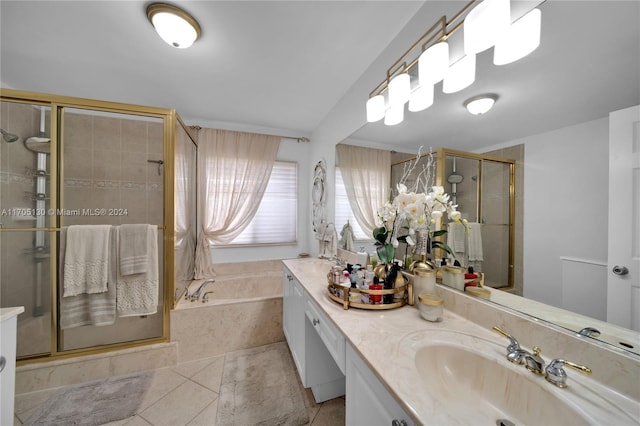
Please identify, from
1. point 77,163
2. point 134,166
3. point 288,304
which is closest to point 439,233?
point 288,304

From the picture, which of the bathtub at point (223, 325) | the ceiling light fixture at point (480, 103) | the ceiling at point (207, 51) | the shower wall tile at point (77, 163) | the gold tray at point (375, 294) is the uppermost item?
the ceiling at point (207, 51)

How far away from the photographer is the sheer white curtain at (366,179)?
5.06 feet

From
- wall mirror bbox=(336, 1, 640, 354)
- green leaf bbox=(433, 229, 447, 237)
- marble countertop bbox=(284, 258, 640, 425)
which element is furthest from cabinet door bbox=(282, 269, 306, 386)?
wall mirror bbox=(336, 1, 640, 354)

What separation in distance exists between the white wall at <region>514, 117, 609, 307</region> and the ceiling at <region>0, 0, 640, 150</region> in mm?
61

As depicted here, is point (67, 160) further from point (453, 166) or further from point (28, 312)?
point (453, 166)

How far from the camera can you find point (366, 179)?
68.4 inches

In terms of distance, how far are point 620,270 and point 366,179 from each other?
1.30 metres

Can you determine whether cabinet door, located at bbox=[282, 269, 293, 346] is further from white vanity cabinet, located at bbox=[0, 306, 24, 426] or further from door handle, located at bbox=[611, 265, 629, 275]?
door handle, located at bbox=[611, 265, 629, 275]

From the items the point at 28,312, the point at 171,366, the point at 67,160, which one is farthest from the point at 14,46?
the point at 171,366

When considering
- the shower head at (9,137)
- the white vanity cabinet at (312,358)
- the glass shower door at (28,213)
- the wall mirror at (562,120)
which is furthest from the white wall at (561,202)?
the shower head at (9,137)

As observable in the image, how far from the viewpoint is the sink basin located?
55 cm

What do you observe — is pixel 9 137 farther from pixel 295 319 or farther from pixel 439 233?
pixel 439 233

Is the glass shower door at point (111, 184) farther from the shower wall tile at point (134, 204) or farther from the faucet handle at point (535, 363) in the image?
the faucet handle at point (535, 363)

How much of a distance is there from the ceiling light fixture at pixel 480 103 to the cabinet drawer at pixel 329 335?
115 centimetres
